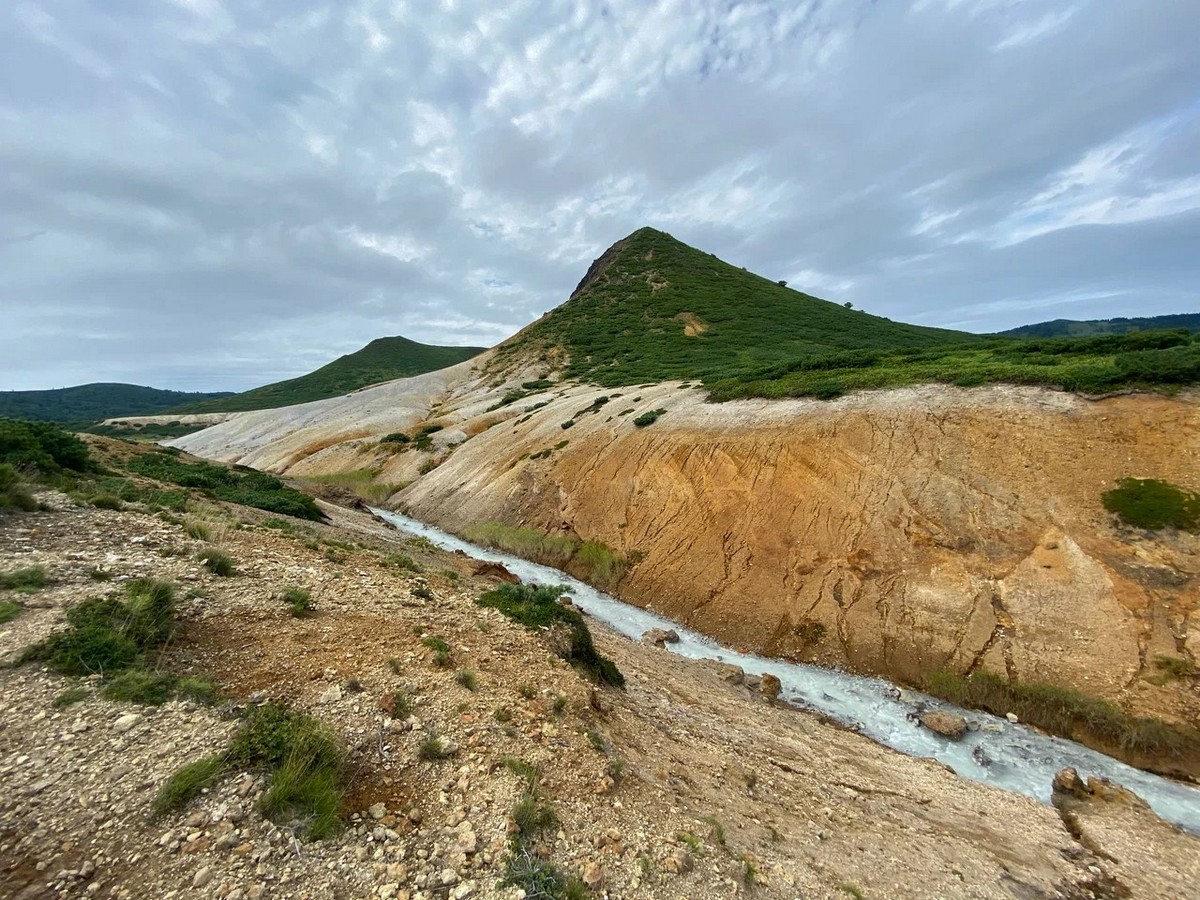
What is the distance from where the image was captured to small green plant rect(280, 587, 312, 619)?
363 inches

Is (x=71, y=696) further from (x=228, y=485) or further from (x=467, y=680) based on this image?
(x=228, y=485)

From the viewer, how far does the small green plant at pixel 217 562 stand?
9.91 m

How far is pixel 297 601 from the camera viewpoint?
9.43 m

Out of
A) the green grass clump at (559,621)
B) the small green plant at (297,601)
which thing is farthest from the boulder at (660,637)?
the small green plant at (297,601)

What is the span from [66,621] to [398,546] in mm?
12155

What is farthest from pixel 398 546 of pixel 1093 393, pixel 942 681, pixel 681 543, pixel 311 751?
pixel 1093 393

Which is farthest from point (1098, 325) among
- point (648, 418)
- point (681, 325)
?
point (648, 418)

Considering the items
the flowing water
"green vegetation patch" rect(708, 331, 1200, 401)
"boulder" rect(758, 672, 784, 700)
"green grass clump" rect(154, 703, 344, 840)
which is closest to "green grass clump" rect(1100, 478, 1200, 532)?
"green vegetation patch" rect(708, 331, 1200, 401)

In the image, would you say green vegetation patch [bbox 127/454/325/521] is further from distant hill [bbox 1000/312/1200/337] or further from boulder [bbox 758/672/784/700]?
distant hill [bbox 1000/312/1200/337]

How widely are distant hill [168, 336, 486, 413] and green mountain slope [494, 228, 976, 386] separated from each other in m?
64.7

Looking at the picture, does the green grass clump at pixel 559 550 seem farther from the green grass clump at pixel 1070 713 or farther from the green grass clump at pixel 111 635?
the green grass clump at pixel 111 635

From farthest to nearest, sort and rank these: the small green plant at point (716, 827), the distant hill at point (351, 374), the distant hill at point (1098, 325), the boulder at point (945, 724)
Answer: the distant hill at point (1098, 325), the distant hill at point (351, 374), the boulder at point (945, 724), the small green plant at point (716, 827)

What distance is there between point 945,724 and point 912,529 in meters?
6.55

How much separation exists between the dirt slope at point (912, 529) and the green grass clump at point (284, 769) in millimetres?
13404
